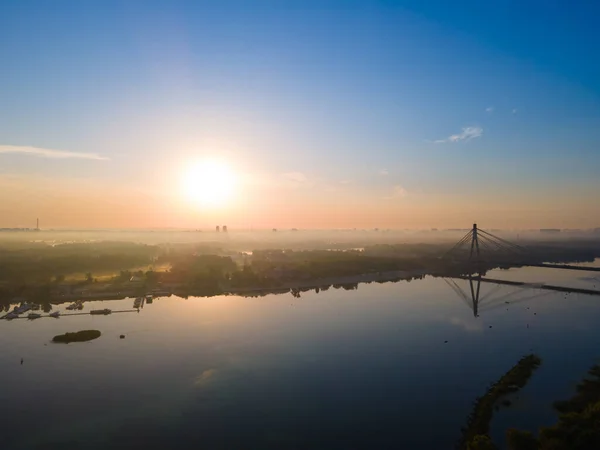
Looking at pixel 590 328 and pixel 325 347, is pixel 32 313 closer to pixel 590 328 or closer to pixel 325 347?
pixel 325 347

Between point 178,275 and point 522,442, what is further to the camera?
point 178,275

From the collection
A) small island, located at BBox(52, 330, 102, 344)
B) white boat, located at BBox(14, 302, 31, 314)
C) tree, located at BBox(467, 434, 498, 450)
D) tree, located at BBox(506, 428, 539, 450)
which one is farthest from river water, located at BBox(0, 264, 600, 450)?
white boat, located at BBox(14, 302, 31, 314)

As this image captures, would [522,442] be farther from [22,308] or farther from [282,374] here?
[22,308]

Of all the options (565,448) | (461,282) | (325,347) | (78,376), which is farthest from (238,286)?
(565,448)

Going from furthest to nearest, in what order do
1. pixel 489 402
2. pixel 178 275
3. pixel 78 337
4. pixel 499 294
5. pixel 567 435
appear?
pixel 178 275, pixel 499 294, pixel 78 337, pixel 489 402, pixel 567 435

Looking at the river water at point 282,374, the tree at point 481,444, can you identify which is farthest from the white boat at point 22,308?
the tree at point 481,444

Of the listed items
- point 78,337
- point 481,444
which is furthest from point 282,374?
→ point 78,337
